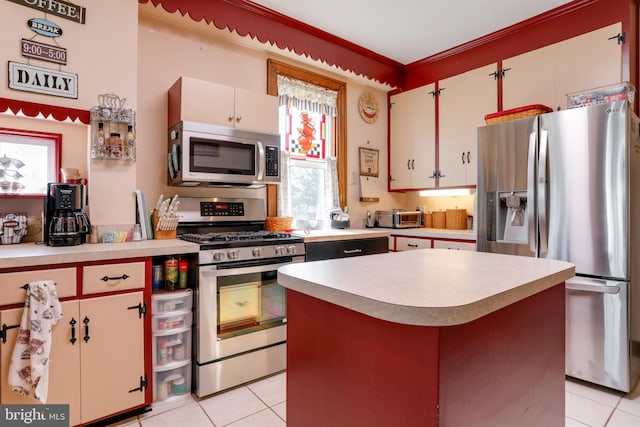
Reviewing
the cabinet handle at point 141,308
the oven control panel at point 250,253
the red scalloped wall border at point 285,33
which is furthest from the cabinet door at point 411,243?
the cabinet handle at point 141,308

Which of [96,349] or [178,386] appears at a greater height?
[96,349]

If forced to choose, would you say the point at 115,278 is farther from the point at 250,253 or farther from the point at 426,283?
the point at 426,283

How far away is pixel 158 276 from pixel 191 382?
707 mm

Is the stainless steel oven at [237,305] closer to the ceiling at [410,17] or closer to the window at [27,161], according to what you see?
the window at [27,161]

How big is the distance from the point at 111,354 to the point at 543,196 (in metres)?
2.85

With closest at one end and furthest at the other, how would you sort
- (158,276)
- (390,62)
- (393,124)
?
(158,276)
(390,62)
(393,124)

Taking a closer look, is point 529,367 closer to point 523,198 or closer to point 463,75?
point 523,198

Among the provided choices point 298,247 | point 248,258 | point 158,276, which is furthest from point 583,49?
point 158,276

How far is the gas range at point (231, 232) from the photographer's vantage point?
7.23 ft

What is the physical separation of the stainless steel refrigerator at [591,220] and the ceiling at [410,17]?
110cm

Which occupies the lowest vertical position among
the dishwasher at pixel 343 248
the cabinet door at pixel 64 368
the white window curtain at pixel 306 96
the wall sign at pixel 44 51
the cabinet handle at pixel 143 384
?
the cabinet handle at pixel 143 384

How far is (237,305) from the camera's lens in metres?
2.31

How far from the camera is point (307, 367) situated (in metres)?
1.16

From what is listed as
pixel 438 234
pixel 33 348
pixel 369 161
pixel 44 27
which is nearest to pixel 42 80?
pixel 44 27
